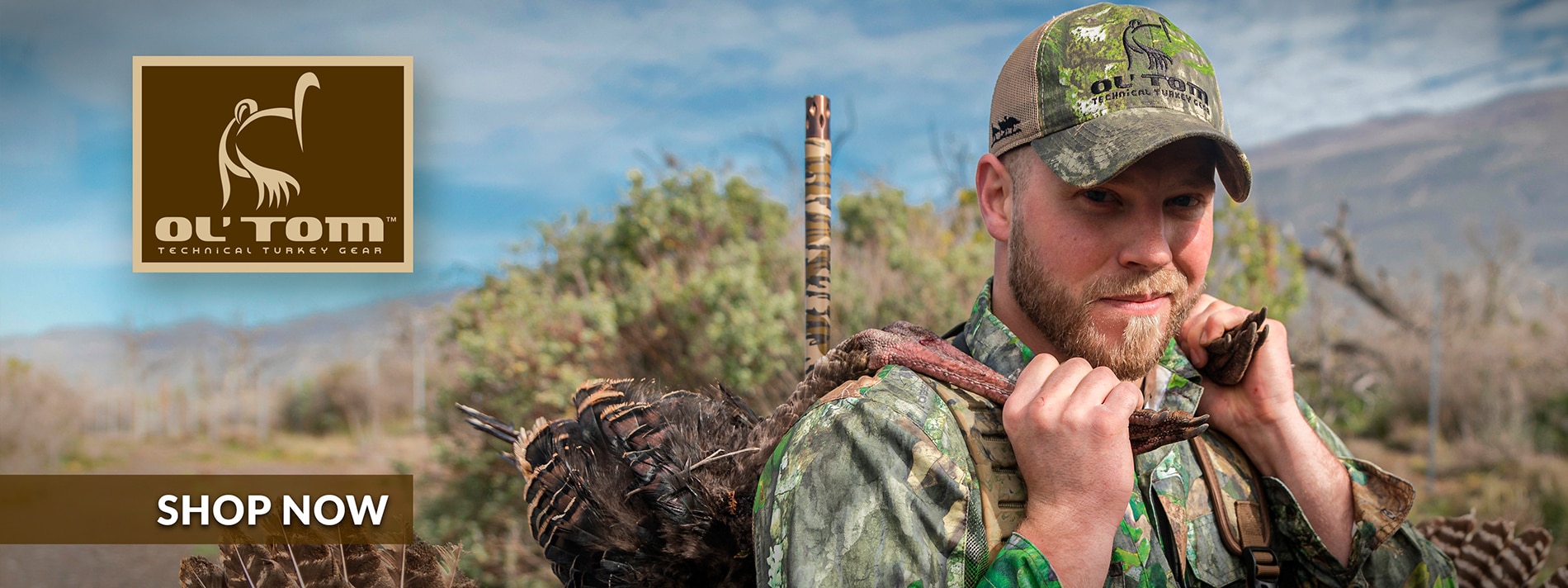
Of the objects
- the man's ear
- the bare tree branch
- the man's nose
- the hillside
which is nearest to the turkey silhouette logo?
the man's ear

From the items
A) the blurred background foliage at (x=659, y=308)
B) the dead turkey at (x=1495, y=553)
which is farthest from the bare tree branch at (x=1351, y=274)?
the dead turkey at (x=1495, y=553)

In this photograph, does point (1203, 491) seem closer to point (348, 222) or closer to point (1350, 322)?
point (348, 222)

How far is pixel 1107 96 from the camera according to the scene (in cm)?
192

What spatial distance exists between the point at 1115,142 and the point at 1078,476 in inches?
25.7

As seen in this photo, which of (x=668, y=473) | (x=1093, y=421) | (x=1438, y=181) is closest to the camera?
(x=1093, y=421)

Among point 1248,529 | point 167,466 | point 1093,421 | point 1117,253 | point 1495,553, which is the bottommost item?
point 167,466

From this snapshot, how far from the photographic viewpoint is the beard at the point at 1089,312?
195cm

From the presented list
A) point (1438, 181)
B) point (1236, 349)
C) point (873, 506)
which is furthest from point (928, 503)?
point (1438, 181)

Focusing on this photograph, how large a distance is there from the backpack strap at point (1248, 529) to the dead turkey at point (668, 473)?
0.31m

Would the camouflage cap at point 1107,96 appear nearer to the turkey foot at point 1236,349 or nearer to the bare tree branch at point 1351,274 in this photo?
the turkey foot at point 1236,349

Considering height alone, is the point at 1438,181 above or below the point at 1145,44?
above

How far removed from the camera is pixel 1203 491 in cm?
214

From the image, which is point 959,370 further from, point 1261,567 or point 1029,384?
point 1261,567

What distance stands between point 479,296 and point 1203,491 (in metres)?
7.63
